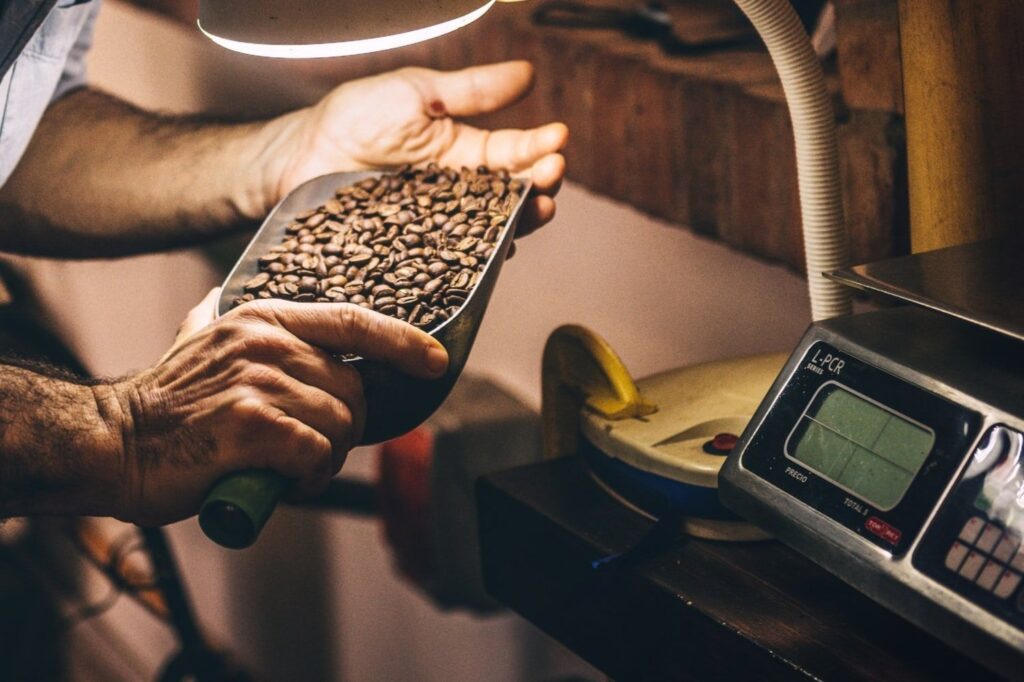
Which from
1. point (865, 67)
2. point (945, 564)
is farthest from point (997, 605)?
point (865, 67)

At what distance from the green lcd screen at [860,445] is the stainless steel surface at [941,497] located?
0.03 m

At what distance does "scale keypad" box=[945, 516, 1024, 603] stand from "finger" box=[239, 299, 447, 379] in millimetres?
452

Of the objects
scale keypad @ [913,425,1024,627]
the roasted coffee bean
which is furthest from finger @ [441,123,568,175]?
scale keypad @ [913,425,1024,627]

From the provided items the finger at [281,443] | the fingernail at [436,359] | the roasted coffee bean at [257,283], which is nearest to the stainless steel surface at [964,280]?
the fingernail at [436,359]

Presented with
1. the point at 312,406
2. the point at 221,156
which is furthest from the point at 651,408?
the point at 221,156

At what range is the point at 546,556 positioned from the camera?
99 cm

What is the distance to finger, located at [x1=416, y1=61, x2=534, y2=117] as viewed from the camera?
137cm

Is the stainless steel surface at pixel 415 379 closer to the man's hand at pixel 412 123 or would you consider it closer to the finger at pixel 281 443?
the finger at pixel 281 443

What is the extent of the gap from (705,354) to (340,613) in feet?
4.31

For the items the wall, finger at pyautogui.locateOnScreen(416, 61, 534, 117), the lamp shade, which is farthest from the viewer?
the wall

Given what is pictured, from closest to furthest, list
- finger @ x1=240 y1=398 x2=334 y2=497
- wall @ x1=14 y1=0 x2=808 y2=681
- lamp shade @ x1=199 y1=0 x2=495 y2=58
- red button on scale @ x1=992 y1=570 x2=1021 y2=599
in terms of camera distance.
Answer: red button on scale @ x1=992 y1=570 x2=1021 y2=599, lamp shade @ x1=199 y1=0 x2=495 y2=58, finger @ x1=240 y1=398 x2=334 y2=497, wall @ x1=14 y1=0 x2=808 y2=681

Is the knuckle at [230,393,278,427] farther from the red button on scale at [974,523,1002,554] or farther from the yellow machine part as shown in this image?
the red button on scale at [974,523,1002,554]

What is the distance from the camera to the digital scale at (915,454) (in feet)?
2.24

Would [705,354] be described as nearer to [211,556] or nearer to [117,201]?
[117,201]
